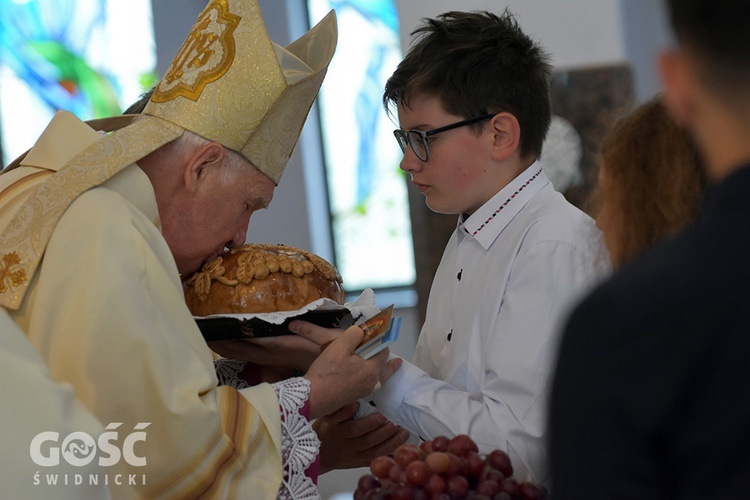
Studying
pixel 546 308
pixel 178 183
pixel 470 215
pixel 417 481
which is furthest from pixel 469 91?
pixel 417 481

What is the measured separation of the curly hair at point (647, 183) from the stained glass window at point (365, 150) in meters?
6.75

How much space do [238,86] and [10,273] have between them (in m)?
0.88

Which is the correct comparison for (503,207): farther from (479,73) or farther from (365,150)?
(365,150)

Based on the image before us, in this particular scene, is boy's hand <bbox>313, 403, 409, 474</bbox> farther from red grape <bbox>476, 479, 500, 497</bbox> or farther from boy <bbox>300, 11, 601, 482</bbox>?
red grape <bbox>476, 479, 500, 497</bbox>

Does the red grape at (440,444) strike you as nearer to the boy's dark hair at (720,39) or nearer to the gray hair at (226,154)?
the boy's dark hair at (720,39)

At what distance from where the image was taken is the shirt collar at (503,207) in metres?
2.58

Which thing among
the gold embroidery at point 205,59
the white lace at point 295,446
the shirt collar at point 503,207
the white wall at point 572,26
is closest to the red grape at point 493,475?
the white lace at point 295,446

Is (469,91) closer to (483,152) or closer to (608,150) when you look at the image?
(483,152)

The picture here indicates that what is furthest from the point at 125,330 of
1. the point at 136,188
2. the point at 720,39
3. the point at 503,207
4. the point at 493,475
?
the point at 720,39

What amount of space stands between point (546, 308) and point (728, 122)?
133 cm

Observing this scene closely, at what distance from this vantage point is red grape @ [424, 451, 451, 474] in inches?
68.1

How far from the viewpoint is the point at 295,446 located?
2.25 m

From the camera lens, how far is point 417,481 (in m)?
1.71

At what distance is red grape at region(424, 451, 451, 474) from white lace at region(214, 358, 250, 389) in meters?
1.15
